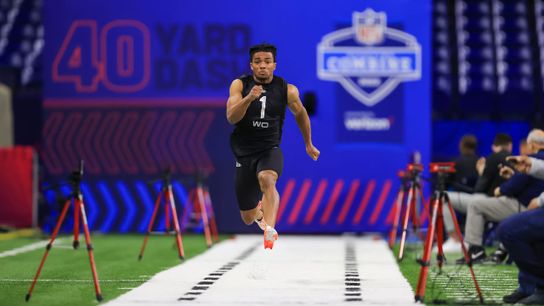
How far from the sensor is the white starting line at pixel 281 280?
645 centimetres

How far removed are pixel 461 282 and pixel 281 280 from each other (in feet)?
4.82

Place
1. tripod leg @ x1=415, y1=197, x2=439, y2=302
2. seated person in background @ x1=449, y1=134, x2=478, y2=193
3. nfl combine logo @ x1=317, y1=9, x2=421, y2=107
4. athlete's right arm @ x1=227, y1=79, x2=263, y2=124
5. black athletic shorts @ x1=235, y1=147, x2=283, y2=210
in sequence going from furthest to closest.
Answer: nfl combine logo @ x1=317, y1=9, x2=421, y2=107 → seated person in background @ x1=449, y1=134, x2=478, y2=193 → black athletic shorts @ x1=235, y1=147, x2=283, y2=210 → athlete's right arm @ x1=227, y1=79, x2=263, y2=124 → tripod leg @ x1=415, y1=197, x2=439, y2=302

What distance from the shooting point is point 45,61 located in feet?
46.3

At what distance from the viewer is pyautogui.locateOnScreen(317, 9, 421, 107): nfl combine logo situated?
1373 centimetres

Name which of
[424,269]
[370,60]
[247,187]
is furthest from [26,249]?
[424,269]

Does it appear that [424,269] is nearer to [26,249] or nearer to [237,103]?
[237,103]

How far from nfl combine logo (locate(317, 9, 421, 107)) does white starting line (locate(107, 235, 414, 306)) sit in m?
3.11

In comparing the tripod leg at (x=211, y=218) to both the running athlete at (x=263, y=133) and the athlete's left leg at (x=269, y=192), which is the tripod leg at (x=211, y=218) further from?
the athlete's left leg at (x=269, y=192)

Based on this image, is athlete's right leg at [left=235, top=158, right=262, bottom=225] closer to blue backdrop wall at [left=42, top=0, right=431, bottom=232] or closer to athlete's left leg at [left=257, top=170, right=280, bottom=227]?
athlete's left leg at [left=257, top=170, right=280, bottom=227]

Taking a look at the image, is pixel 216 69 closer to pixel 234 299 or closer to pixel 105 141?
pixel 105 141

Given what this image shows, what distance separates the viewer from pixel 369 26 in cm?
1379

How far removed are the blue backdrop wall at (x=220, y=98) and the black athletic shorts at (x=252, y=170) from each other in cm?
564

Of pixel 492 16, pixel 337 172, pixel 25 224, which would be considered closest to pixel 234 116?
pixel 337 172

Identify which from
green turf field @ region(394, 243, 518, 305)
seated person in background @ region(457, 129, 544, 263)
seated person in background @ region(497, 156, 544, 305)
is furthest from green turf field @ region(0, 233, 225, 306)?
seated person in background @ region(457, 129, 544, 263)
